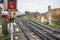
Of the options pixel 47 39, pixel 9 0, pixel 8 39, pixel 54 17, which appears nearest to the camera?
pixel 9 0

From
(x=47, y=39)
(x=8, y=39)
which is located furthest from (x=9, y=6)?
(x=47, y=39)

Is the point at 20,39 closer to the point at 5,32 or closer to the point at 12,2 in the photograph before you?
the point at 5,32

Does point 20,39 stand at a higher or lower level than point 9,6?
lower

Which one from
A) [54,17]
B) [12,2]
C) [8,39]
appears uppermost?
[12,2]

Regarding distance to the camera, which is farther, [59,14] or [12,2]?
[59,14]

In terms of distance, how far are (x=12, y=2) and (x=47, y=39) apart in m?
11.1

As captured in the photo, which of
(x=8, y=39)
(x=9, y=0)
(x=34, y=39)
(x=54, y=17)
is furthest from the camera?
(x=54, y=17)

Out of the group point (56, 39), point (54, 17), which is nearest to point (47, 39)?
point (56, 39)

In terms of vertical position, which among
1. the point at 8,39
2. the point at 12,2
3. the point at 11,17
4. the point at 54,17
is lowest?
the point at 54,17

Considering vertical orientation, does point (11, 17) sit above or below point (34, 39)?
above

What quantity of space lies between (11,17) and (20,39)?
11059 millimetres

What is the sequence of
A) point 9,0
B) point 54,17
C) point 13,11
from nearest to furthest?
point 9,0 < point 13,11 < point 54,17

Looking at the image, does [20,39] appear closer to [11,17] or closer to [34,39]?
[34,39]

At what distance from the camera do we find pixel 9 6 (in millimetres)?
8047
